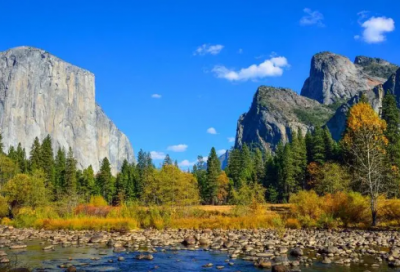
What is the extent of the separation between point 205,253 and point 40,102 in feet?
585

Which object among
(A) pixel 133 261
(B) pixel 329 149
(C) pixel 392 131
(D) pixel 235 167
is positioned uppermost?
(C) pixel 392 131

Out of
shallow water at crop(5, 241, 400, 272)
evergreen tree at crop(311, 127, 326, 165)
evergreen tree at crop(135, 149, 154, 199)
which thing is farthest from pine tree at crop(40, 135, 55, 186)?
shallow water at crop(5, 241, 400, 272)

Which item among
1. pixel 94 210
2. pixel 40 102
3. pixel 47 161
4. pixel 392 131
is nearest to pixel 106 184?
pixel 47 161

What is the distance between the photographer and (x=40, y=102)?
179 metres

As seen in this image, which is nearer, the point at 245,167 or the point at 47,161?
the point at 47,161

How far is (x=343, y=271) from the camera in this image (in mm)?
14031

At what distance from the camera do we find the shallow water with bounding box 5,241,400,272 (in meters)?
15.0

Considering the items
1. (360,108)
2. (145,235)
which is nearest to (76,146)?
(360,108)

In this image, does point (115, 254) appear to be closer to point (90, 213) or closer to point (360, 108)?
point (90, 213)

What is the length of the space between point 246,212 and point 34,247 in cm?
1873

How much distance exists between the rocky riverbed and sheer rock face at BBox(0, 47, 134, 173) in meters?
160

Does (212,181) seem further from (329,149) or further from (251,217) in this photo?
(251,217)

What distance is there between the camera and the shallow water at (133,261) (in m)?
15.0

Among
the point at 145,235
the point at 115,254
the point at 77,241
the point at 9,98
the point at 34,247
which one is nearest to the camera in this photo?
the point at 115,254
